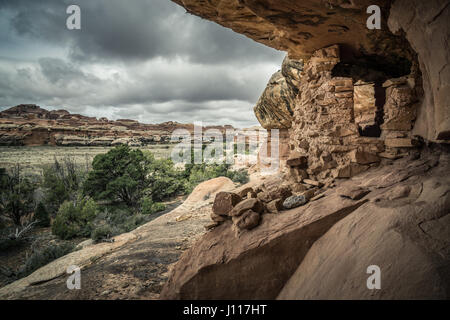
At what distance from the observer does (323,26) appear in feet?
10.4

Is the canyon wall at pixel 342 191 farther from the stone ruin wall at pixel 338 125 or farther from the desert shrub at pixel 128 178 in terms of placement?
the desert shrub at pixel 128 178

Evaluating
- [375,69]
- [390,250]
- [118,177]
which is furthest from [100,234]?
[375,69]

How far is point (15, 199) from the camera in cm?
1066

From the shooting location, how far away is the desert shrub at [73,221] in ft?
28.3

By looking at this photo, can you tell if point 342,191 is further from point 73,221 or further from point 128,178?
point 128,178

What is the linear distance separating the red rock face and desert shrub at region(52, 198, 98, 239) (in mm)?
20211

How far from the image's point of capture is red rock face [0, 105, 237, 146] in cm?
3347

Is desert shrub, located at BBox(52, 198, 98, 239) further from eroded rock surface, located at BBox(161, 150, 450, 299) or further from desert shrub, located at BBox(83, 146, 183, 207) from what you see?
eroded rock surface, located at BBox(161, 150, 450, 299)

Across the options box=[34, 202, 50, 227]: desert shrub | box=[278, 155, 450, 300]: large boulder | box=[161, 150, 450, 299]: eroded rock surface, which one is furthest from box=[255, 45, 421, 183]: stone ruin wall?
box=[34, 202, 50, 227]: desert shrub

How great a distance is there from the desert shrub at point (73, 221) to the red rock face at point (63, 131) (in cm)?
2021

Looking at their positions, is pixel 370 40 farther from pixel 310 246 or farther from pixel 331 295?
pixel 331 295

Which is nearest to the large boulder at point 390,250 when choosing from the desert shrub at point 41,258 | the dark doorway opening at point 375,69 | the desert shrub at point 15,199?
the dark doorway opening at point 375,69

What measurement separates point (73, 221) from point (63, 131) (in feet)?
120
